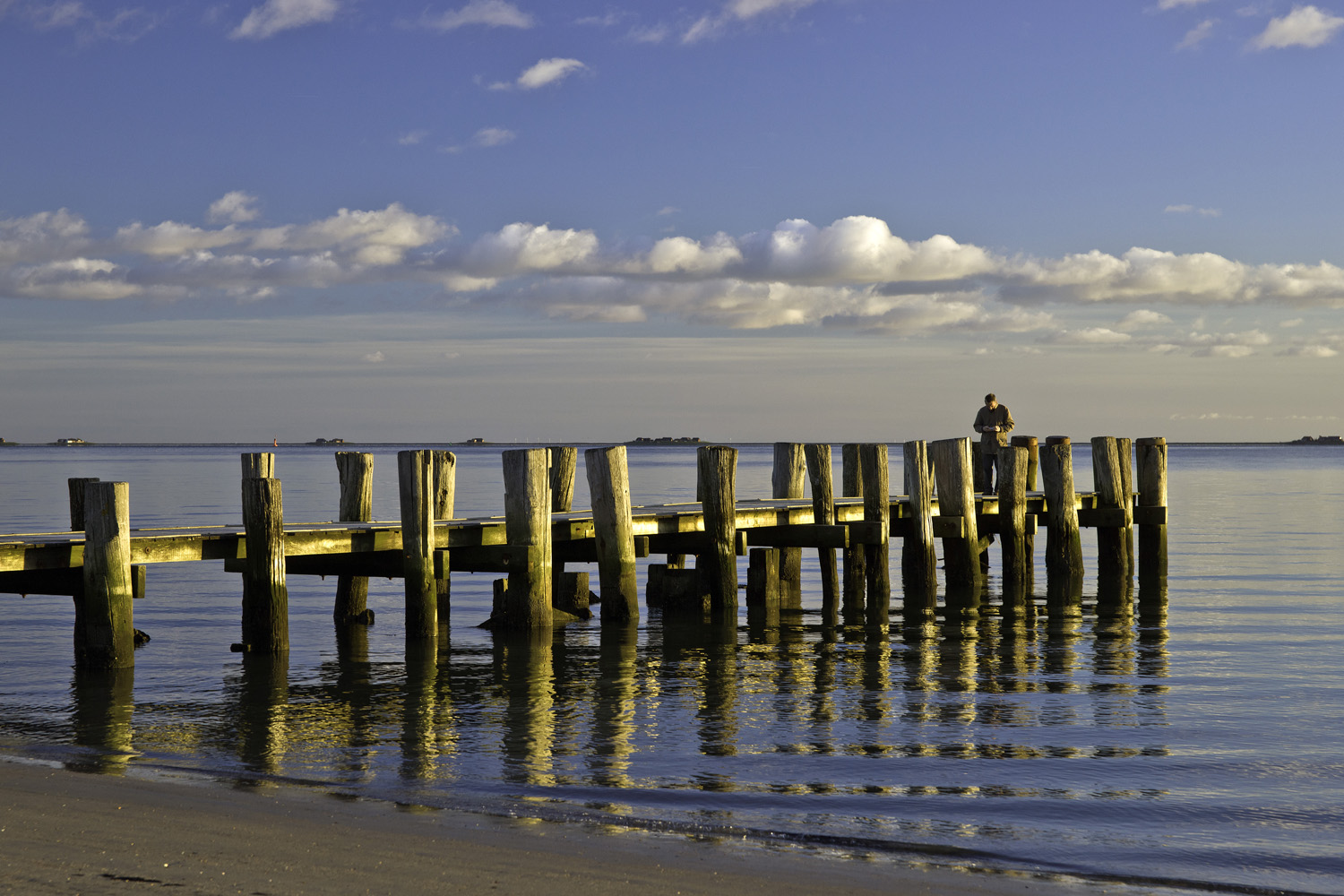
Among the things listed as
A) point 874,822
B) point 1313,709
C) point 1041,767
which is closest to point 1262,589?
point 1313,709

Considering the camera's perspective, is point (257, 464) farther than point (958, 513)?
No

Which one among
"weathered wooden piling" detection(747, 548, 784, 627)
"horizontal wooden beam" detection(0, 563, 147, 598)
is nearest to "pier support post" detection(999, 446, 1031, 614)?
"weathered wooden piling" detection(747, 548, 784, 627)

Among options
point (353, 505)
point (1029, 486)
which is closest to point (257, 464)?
point (353, 505)

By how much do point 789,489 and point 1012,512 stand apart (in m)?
3.16

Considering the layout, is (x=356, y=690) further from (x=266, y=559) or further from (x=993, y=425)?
(x=993, y=425)

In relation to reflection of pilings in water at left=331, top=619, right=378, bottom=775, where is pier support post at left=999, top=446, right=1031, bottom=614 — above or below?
above

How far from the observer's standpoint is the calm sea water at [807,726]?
22.5 feet

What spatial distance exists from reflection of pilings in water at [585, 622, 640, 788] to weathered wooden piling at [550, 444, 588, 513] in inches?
86.2

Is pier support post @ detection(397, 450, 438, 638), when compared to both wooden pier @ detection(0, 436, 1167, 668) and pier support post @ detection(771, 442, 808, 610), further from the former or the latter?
pier support post @ detection(771, 442, 808, 610)

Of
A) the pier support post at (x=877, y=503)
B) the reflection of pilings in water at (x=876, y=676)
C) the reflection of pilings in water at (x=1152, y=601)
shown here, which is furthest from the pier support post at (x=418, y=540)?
the reflection of pilings in water at (x=1152, y=601)

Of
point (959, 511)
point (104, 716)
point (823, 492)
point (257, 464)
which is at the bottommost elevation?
point (104, 716)

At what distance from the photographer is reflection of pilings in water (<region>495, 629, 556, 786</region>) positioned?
8.11 m

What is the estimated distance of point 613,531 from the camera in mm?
13789

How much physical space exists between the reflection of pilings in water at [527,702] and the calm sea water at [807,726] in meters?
0.03
